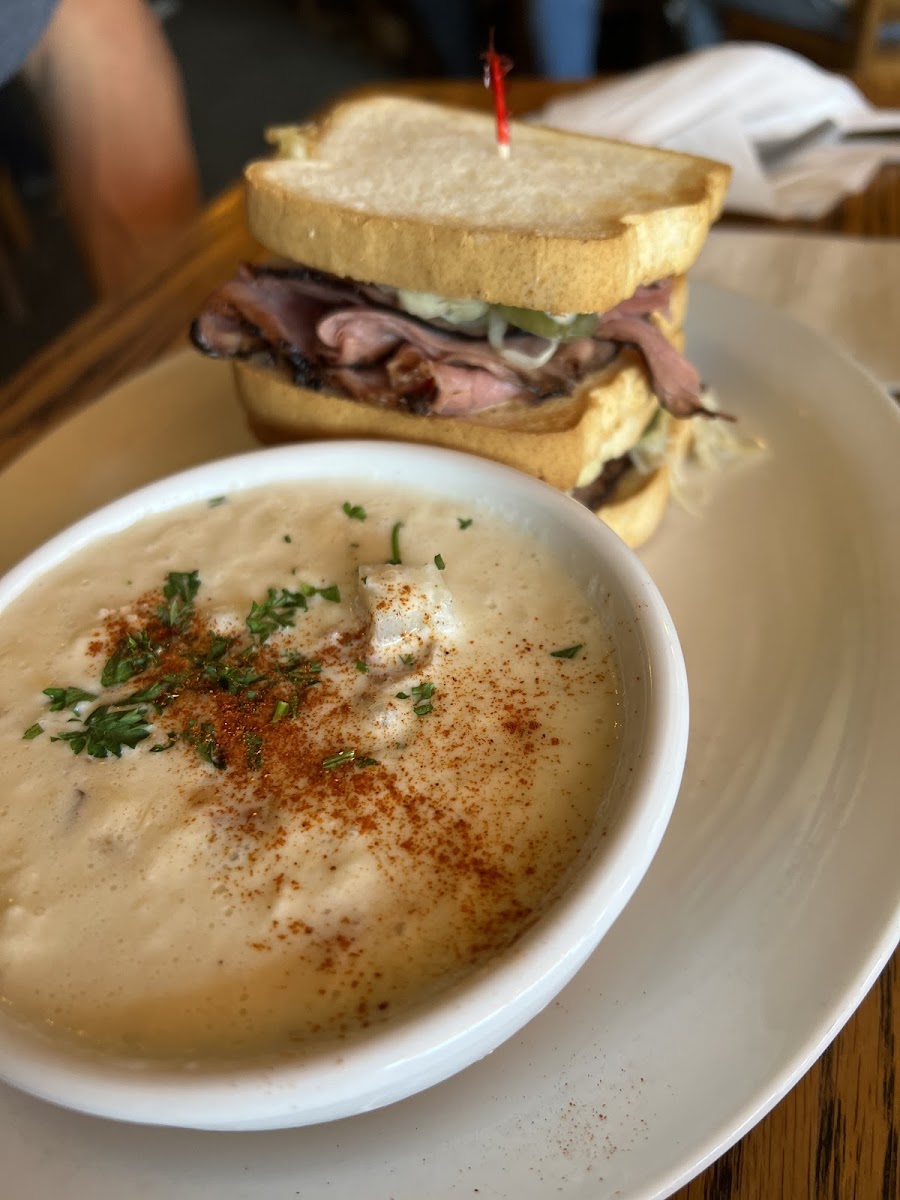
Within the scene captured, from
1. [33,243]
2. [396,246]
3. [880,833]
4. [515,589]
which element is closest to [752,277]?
[396,246]

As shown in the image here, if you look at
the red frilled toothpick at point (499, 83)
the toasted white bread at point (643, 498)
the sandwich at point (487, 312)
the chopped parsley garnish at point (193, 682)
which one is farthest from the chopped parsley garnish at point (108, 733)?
the red frilled toothpick at point (499, 83)

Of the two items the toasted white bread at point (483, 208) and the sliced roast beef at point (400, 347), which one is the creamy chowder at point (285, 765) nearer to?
the sliced roast beef at point (400, 347)

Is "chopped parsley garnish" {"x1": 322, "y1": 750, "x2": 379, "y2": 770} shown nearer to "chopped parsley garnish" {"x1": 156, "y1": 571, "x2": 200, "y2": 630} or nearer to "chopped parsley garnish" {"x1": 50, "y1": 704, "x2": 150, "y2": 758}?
"chopped parsley garnish" {"x1": 50, "y1": 704, "x2": 150, "y2": 758}

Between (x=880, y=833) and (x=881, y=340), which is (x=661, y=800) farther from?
(x=881, y=340)

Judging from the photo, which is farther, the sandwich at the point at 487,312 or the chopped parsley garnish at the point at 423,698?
the sandwich at the point at 487,312

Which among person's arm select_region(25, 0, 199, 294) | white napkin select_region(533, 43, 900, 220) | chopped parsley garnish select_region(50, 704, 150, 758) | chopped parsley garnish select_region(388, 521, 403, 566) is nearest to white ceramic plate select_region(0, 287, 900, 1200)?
chopped parsley garnish select_region(50, 704, 150, 758)
